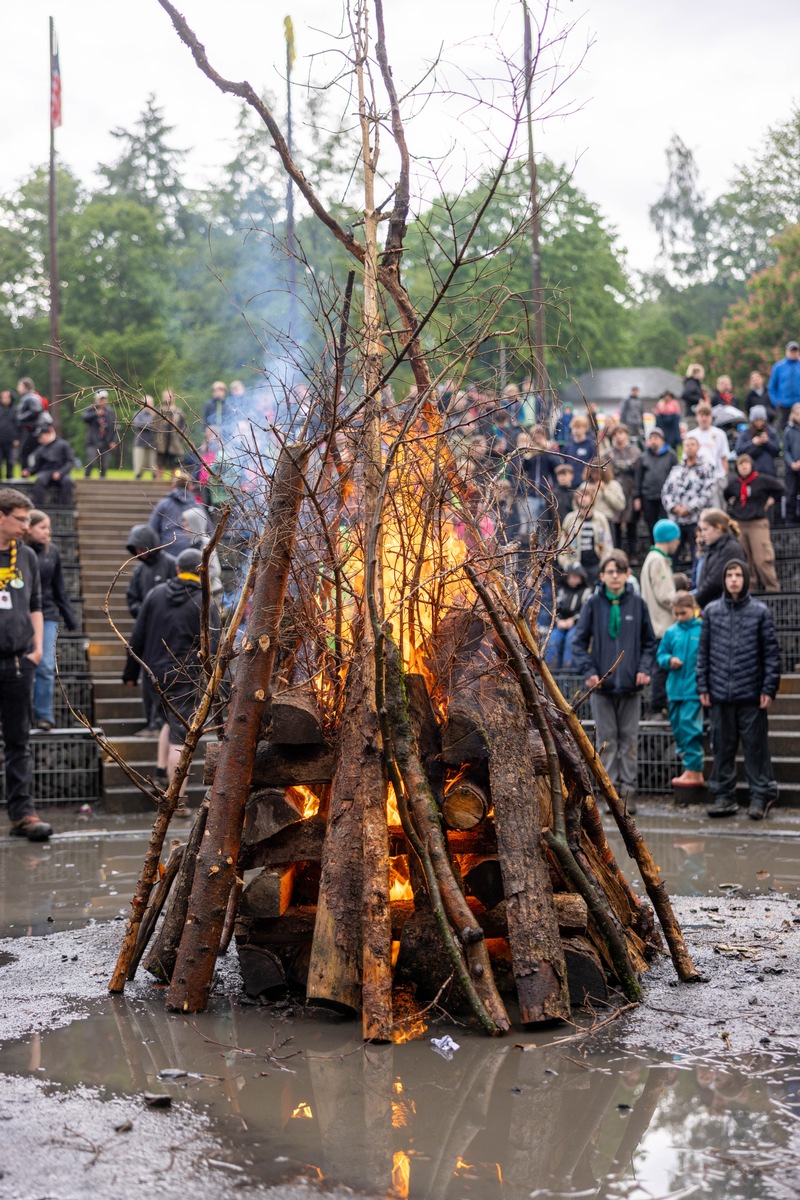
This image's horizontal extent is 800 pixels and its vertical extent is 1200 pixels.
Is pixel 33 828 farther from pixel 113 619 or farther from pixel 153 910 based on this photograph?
pixel 113 619

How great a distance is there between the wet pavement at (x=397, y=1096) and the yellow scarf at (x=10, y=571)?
429 centimetres

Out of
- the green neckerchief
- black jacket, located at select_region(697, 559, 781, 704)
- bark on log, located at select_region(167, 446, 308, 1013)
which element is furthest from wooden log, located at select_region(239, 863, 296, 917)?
the green neckerchief

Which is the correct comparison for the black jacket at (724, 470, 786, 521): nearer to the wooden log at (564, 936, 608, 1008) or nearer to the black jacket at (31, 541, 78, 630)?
the black jacket at (31, 541, 78, 630)

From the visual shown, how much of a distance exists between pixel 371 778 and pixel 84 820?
6947 mm

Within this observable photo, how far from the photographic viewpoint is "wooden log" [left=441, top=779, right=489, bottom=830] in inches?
225

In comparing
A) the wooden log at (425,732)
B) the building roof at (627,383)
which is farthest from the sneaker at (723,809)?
the building roof at (627,383)

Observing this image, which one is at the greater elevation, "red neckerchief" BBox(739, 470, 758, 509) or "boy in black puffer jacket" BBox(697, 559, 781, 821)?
"red neckerchief" BBox(739, 470, 758, 509)

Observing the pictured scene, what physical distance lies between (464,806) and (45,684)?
836cm

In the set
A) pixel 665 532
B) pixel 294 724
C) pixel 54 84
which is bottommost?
pixel 294 724

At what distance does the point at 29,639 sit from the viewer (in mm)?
10328

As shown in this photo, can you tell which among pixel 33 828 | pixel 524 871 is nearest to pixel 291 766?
pixel 524 871

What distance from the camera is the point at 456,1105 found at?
434 centimetres

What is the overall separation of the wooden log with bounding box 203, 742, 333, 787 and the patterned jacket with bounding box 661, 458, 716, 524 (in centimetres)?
1057

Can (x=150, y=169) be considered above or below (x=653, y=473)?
above
